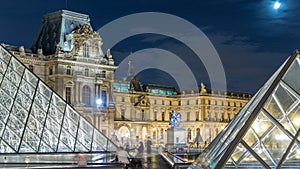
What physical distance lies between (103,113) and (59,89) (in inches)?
255

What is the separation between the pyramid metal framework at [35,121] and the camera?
62.9ft

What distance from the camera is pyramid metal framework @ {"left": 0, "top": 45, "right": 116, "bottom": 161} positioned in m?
19.2

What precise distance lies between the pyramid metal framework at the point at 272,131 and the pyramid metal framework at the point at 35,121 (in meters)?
10.7

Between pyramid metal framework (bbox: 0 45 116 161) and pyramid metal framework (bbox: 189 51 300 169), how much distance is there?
423 inches

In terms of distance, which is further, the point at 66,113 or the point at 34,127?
the point at 66,113

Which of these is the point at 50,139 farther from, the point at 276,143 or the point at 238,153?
the point at 238,153

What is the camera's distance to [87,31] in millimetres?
54000

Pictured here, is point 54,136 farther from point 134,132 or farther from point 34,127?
point 134,132

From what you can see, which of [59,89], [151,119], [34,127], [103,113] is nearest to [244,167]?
[34,127]

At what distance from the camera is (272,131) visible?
372 inches

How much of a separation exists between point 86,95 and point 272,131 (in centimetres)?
4608

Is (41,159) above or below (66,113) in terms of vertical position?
below

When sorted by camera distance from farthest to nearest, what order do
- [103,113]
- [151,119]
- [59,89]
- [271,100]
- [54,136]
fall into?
1. [151,119]
2. [103,113]
3. [59,89]
4. [54,136]
5. [271,100]

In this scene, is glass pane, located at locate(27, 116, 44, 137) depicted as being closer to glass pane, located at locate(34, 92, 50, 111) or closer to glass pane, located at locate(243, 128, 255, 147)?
glass pane, located at locate(34, 92, 50, 111)
